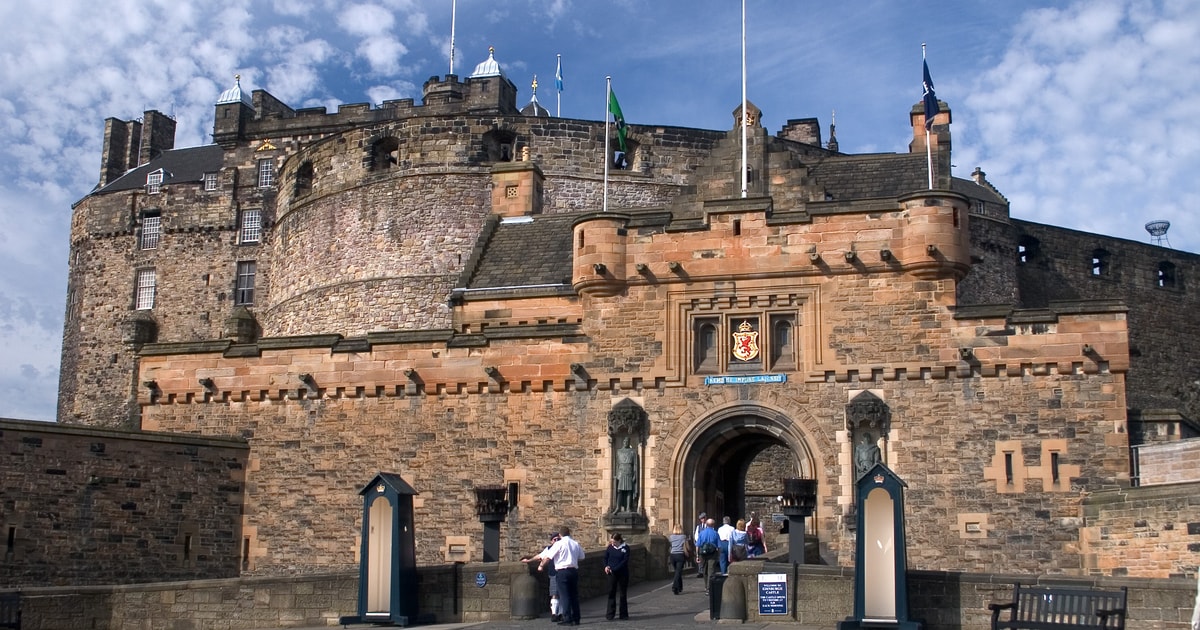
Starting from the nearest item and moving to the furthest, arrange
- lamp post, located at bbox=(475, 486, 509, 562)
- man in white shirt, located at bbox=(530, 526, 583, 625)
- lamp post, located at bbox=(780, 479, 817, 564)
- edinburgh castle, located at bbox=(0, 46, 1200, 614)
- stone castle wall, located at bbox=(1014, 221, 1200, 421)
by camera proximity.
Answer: man in white shirt, located at bbox=(530, 526, 583, 625) < lamp post, located at bbox=(780, 479, 817, 564) < lamp post, located at bbox=(475, 486, 509, 562) < edinburgh castle, located at bbox=(0, 46, 1200, 614) < stone castle wall, located at bbox=(1014, 221, 1200, 421)

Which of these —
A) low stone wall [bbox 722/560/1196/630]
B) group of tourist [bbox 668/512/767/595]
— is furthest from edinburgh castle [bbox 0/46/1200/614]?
low stone wall [bbox 722/560/1196/630]

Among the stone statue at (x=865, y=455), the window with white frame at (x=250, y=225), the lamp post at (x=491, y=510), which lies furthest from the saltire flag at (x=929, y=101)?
the window with white frame at (x=250, y=225)

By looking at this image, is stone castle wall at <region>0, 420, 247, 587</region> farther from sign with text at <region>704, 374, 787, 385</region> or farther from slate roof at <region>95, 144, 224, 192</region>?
slate roof at <region>95, 144, 224, 192</region>

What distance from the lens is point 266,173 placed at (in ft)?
171

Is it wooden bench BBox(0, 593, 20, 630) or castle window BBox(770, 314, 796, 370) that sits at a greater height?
castle window BBox(770, 314, 796, 370)

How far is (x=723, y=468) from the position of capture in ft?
86.7

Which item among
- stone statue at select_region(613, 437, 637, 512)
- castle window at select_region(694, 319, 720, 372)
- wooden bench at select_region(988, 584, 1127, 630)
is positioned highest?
castle window at select_region(694, 319, 720, 372)

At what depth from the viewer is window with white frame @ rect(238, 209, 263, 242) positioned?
2009 inches

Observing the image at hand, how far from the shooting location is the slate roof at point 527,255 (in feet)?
95.9

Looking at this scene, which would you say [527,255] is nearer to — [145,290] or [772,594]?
[772,594]

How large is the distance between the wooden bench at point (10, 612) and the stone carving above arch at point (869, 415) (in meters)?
13.2

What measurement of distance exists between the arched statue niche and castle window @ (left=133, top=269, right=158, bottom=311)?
32.0m

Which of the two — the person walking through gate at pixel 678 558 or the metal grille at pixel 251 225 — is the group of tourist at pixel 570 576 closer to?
the person walking through gate at pixel 678 558

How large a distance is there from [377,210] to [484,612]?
23.6 meters
